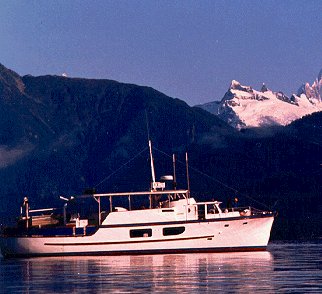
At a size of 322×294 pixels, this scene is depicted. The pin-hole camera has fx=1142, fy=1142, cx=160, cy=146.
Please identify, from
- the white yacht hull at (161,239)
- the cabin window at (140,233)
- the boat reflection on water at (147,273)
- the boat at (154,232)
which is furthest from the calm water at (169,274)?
the cabin window at (140,233)

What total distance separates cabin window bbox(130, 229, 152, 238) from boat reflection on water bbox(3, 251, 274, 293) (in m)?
5.79

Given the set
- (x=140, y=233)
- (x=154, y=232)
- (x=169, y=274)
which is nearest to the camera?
(x=169, y=274)

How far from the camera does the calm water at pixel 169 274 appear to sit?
86.0 metres

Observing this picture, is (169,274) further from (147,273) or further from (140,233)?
(140,233)

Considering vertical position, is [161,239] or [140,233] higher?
[140,233]

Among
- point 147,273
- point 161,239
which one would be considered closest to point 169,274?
point 147,273

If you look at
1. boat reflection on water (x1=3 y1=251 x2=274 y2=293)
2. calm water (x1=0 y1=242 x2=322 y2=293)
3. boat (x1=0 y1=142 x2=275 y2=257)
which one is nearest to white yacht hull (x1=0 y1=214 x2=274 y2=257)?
boat (x1=0 y1=142 x2=275 y2=257)

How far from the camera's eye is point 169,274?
99.2 m

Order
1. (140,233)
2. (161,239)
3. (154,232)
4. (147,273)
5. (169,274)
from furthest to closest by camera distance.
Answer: (140,233), (154,232), (161,239), (147,273), (169,274)

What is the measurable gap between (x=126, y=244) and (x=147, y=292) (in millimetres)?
59050

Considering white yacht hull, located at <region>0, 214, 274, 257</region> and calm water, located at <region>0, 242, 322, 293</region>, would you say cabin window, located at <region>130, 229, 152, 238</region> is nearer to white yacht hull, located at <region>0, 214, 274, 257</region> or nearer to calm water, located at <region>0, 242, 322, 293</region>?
white yacht hull, located at <region>0, 214, 274, 257</region>

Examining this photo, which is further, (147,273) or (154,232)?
(154,232)

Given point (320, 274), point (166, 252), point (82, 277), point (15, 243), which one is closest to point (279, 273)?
point (320, 274)

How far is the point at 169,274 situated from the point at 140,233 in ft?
138
